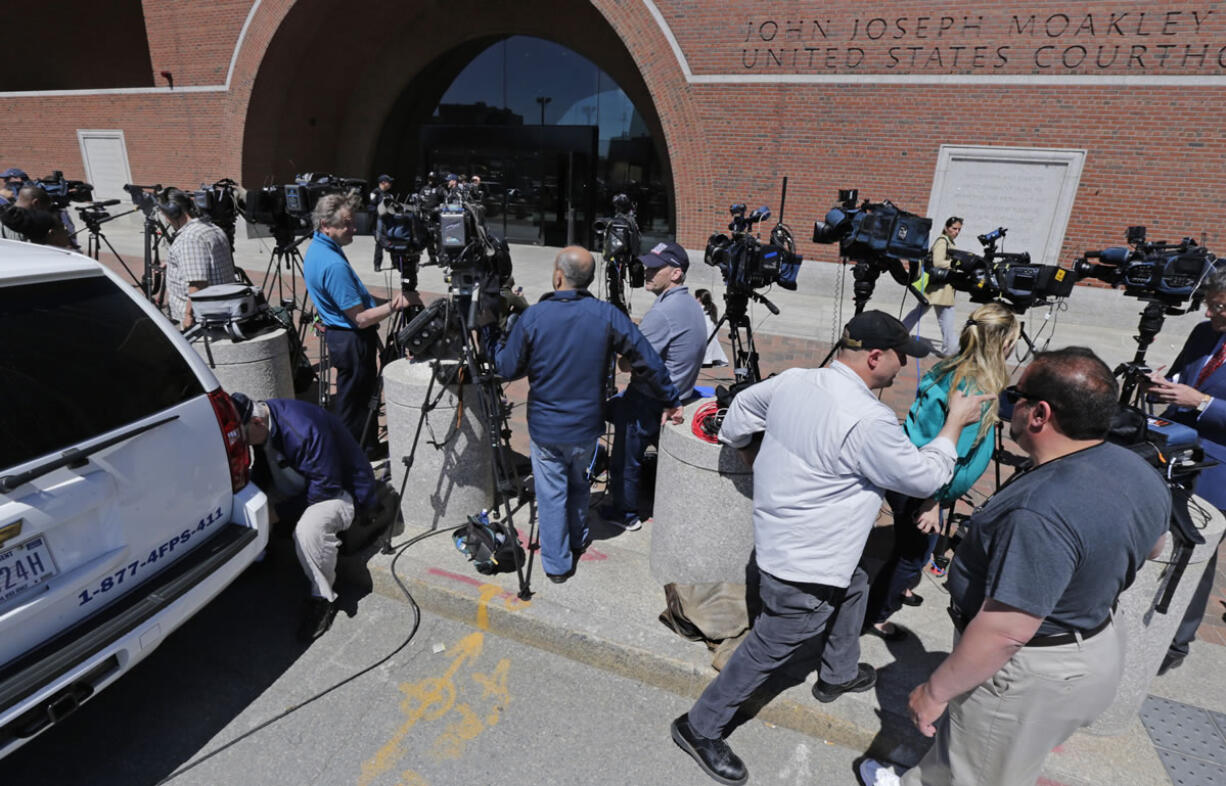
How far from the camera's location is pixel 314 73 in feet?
59.7

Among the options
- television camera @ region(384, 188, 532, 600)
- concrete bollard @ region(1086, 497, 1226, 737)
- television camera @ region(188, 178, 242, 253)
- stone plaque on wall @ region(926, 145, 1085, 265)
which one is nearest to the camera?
concrete bollard @ region(1086, 497, 1226, 737)

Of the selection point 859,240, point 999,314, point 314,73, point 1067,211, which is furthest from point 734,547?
point 314,73

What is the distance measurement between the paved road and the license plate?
1008 mm

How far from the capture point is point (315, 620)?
3455 mm

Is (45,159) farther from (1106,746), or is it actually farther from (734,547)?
(1106,746)

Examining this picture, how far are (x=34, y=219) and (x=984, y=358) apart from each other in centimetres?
764

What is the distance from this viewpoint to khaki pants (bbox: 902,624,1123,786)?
75.4 inches

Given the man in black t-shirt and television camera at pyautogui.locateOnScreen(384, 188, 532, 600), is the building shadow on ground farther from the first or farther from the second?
the man in black t-shirt

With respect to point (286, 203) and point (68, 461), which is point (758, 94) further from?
point (68, 461)

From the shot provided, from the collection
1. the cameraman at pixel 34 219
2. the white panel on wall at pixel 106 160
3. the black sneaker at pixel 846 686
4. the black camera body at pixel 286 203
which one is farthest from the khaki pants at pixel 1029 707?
the white panel on wall at pixel 106 160

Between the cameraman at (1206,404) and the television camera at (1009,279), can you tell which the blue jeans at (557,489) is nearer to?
the television camera at (1009,279)

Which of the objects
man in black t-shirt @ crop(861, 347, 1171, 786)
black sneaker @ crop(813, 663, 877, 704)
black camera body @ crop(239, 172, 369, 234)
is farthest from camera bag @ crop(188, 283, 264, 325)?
man in black t-shirt @ crop(861, 347, 1171, 786)

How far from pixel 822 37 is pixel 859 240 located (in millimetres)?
10109

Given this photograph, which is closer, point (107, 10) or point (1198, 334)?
point (1198, 334)
